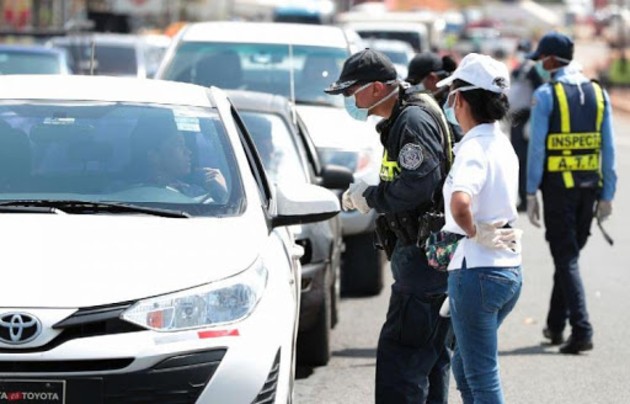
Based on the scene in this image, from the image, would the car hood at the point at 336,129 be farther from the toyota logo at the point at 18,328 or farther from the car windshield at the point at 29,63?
the toyota logo at the point at 18,328

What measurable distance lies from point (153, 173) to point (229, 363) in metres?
1.40

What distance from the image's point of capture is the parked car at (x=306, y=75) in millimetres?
11602

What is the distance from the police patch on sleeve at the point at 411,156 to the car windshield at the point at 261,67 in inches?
252

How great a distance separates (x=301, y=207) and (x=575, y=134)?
10.9ft

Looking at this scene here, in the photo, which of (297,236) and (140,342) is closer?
(140,342)

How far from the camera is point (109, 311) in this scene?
5.23m

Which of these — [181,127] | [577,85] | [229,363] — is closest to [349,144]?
[577,85]

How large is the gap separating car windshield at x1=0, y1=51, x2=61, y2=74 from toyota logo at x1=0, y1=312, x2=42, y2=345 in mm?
12685

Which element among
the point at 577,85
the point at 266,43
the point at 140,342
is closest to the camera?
the point at 140,342

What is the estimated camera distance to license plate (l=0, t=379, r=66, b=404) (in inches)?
202

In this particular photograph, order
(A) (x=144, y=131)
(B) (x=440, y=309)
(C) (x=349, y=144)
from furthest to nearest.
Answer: (C) (x=349, y=144) < (A) (x=144, y=131) < (B) (x=440, y=309)

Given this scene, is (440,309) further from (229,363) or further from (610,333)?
(610,333)

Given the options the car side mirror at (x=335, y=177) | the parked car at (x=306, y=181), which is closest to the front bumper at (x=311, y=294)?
the parked car at (x=306, y=181)

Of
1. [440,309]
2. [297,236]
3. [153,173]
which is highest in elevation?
[153,173]
